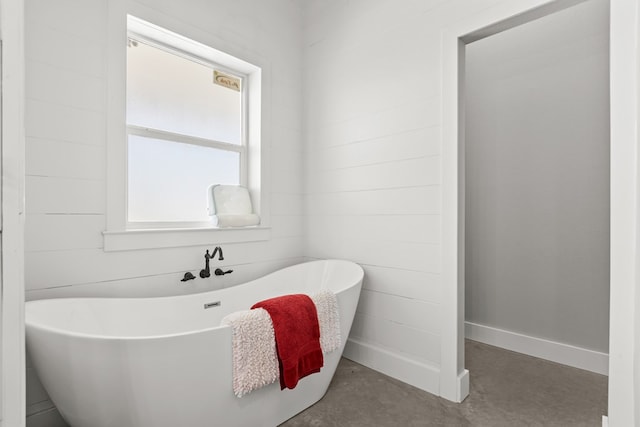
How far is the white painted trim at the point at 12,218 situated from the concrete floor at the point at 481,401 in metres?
1.41

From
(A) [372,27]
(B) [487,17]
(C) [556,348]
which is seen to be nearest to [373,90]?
(A) [372,27]

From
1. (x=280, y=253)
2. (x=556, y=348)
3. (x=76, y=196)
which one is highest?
(x=76, y=196)

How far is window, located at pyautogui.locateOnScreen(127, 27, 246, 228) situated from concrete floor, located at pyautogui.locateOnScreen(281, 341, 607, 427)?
1.49m

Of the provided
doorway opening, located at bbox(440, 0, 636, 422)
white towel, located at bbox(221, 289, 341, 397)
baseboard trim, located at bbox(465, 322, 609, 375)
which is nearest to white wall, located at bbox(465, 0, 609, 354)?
baseboard trim, located at bbox(465, 322, 609, 375)

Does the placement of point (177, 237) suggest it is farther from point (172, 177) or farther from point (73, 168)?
point (73, 168)

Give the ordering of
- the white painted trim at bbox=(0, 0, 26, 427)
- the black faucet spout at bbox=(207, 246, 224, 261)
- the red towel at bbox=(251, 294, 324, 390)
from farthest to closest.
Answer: the black faucet spout at bbox=(207, 246, 224, 261), the red towel at bbox=(251, 294, 324, 390), the white painted trim at bbox=(0, 0, 26, 427)

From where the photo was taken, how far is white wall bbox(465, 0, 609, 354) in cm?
228

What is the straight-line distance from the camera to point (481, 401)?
1890 mm

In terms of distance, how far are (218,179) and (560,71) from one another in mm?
2659

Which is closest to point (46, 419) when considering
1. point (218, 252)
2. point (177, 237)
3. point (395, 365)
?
point (177, 237)

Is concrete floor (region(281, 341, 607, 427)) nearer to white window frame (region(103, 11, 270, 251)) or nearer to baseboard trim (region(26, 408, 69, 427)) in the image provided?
baseboard trim (region(26, 408, 69, 427))

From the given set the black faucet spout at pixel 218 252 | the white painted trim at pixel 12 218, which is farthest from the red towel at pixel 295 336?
the white painted trim at pixel 12 218

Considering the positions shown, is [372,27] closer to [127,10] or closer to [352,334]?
[127,10]

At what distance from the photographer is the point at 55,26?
1632 millimetres
